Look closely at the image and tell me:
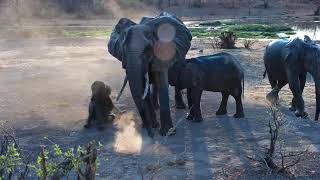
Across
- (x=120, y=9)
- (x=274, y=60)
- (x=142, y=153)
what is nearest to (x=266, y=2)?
(x=120, y=9)

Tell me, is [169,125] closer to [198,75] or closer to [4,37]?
[198,75]

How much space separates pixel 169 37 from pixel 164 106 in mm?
1096

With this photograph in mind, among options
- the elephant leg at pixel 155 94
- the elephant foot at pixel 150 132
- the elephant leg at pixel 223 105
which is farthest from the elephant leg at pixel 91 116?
the elephant leg at pixel 223 105

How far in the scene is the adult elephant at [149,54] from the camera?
855 centimetres

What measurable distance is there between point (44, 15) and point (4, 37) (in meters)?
17.2

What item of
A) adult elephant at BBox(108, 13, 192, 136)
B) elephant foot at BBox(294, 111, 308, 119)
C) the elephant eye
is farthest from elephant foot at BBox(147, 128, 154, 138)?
elephant foot at BBox(294, 111, 308, 119)

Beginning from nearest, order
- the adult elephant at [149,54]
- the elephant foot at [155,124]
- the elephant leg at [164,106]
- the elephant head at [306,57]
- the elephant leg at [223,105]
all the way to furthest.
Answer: the adult elephant at [149,54]
the elephant leg at [164,106]
the elephant foot at [155,124]
the elephant head at [306,57]
the elephant leg at [223,105]

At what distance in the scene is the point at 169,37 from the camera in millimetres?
9258

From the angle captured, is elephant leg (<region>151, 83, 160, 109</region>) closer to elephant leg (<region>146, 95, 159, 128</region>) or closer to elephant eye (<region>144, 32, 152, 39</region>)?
elephant leg (<region>146, 95, 159, 128</region>)

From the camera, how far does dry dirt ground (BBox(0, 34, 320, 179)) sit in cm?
734

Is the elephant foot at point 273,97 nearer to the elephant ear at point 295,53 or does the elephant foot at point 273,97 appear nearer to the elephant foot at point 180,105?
the elephant ear at point 295,53

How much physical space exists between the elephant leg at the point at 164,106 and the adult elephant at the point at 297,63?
237 centimetres

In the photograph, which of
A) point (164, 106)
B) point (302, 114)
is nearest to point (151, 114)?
point (164, 106)

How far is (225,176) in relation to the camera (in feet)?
23.2
